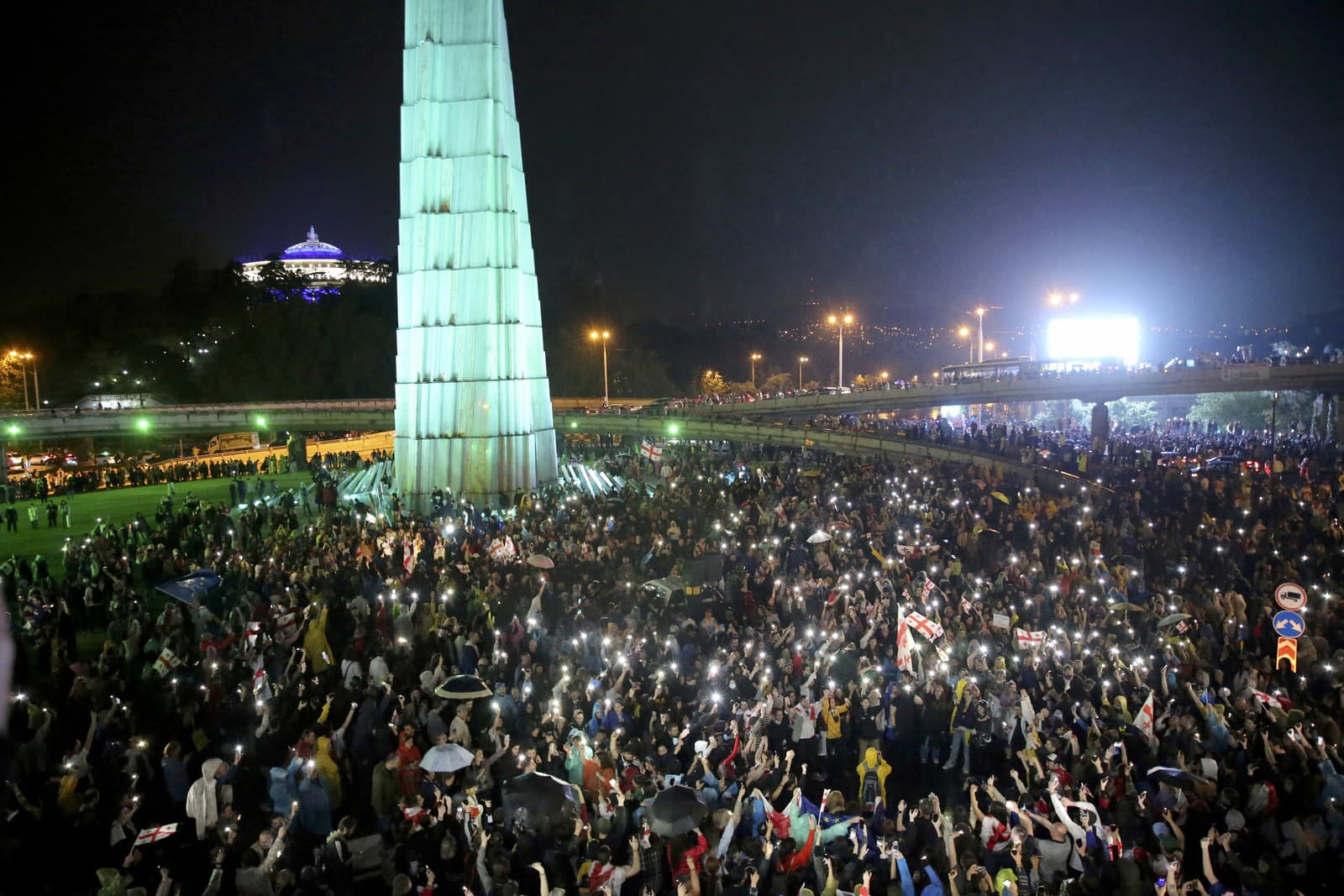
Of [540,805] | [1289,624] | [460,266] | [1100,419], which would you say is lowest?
[540,805]

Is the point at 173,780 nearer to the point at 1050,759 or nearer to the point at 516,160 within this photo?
the point at 1050,759

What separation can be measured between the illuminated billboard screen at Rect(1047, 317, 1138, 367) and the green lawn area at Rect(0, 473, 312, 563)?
2325 inches

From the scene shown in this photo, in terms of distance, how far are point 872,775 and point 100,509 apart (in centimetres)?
3382

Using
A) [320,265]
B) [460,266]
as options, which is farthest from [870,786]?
[320,265]

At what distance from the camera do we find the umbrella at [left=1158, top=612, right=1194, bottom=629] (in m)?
13.3

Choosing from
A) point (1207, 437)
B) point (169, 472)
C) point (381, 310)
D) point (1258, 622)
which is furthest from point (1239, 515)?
point (381, 310)

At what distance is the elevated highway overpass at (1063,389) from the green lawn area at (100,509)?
2244 centimetres

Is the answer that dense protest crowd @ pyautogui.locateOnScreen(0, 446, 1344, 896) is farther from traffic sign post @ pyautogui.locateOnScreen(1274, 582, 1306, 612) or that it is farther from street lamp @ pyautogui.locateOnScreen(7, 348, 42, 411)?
street lamp @ pyautogui.locateOnScreen(7, 348, 42, 411)

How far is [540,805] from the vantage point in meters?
8.11

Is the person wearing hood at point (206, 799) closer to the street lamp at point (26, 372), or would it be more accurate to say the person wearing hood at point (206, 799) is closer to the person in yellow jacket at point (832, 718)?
the person in yellow jacket at point (832, 718)

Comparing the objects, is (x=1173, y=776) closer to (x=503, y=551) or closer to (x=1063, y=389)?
(x=503, y=551)

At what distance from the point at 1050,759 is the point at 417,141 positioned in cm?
3034

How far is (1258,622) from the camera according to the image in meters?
13.8

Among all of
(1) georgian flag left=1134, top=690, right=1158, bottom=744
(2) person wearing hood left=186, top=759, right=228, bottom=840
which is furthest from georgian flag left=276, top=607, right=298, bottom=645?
(1) georgian flag left=1134, top=690, right=1158, bottom=744
